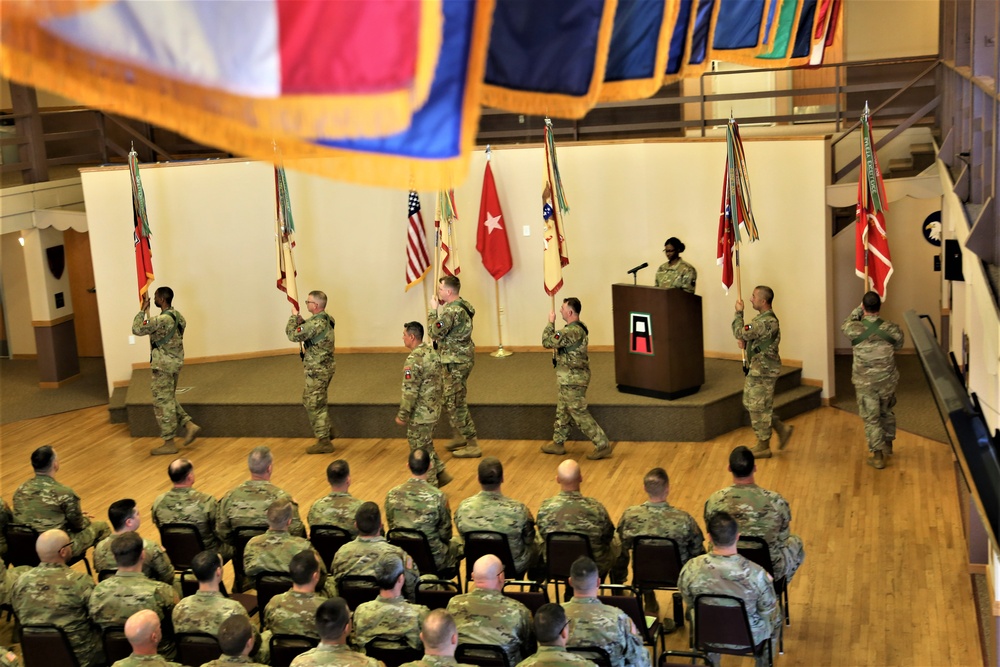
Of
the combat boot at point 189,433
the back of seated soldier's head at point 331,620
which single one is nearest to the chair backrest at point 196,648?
the back of seated soldier's head at point 331,620

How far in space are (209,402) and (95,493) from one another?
6.39 feet

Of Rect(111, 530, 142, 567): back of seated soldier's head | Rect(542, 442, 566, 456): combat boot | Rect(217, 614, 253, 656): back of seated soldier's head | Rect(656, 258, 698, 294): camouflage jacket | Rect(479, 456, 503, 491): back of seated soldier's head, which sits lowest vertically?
Rect(542, 442, 566, 456): combat boot

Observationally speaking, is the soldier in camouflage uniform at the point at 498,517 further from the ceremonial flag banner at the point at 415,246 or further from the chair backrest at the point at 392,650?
the ceremonial flag banner at the point at 415,246

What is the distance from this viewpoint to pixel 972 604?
7.06 metres

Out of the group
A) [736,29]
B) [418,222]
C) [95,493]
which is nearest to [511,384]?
[418,222]

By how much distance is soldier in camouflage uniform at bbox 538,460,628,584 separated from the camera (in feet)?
21.5

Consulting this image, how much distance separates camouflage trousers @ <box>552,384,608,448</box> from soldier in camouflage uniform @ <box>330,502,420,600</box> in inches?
178

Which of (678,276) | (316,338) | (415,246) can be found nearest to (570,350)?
(678,276)

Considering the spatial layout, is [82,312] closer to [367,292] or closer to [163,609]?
[367,292]

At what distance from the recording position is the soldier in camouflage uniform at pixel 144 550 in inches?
252

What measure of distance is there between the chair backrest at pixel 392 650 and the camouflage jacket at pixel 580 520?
1.50m

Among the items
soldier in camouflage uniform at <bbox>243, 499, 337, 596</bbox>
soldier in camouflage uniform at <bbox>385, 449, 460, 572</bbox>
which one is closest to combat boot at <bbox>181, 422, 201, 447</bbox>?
soldier in camouflage uniform at <bbox>385, 449, 460, 572</bbox>

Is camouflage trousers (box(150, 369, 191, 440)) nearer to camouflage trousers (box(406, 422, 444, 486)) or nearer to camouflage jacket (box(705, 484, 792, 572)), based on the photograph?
camouflage trousers (box(406, 422, 444, 486))

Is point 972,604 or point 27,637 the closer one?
point 27,637
